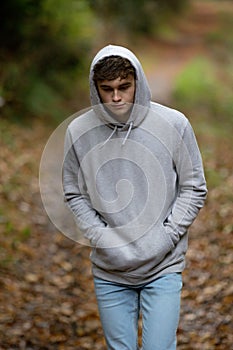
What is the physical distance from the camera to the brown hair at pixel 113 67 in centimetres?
354

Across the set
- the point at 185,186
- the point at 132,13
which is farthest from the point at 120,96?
the point at 132,13

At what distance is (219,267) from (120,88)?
4446 mm

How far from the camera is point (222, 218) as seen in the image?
9.31m

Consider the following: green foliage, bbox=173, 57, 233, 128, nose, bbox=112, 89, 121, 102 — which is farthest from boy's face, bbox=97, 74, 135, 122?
green foliage, bbox=173, 57, 233, 128

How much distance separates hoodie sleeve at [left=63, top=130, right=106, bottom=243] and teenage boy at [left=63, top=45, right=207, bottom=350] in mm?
A: 16

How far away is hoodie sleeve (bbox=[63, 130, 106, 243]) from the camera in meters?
3.71

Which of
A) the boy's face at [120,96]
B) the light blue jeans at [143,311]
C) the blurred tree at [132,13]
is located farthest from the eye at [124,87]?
the blurred tree at [132,13]

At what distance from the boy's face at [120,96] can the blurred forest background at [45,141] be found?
111 inches

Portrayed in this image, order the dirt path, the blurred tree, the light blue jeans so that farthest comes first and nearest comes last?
the blurred tree
the dirt path
the light blue jeans

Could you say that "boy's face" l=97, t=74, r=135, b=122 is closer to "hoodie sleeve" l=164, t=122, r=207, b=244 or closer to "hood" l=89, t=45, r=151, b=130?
"hood" l=89, t=45, r=151, b=130

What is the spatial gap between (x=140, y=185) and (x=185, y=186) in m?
0.25

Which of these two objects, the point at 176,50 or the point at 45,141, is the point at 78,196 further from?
the point at 176,50

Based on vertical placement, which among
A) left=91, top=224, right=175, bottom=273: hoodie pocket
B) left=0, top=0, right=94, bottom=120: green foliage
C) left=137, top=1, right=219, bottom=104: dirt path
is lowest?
left=137, top=1, right=219, bottom=104: dirt path

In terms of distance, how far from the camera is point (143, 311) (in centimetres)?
362
